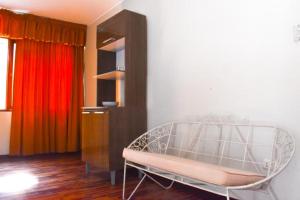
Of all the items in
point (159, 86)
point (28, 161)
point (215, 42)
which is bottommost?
point (28, 161)

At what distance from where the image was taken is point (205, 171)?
138 cm

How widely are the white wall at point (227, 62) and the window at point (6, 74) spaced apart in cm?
232

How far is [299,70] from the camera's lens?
164 centimetres

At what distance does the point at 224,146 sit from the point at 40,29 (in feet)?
11.3

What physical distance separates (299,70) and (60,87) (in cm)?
361

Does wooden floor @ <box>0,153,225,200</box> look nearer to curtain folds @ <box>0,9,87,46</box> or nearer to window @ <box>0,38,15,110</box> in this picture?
window @ <box>0,38,15,110</box>

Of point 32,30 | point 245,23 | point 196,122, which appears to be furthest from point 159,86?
point 32,30

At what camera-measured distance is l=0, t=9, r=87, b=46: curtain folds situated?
152 inches

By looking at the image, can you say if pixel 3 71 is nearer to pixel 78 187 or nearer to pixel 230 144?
pixel 78 187

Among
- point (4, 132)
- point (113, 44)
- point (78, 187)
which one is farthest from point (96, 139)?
point (4, 132)

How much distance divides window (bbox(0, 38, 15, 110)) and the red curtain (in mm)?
156

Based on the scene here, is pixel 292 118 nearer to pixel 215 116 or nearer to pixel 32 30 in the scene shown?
pixel 215 116

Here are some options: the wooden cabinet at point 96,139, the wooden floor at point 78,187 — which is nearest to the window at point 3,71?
the wooden floor at point 78,187

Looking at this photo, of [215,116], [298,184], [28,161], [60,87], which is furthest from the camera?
[60,87]
